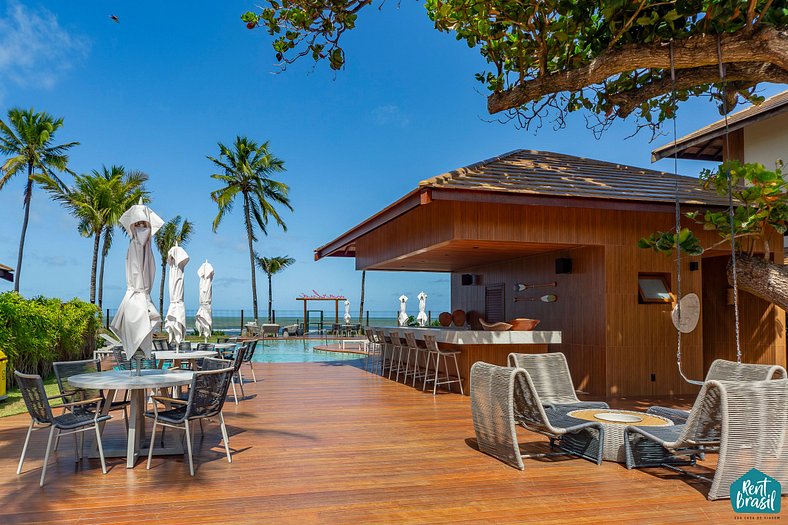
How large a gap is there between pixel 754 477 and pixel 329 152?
38.4 metres

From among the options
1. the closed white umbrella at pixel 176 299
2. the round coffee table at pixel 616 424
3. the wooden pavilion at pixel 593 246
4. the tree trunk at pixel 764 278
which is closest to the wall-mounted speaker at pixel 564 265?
the wooden pavilion at pixel 593 246

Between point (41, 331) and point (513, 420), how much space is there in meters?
9.80

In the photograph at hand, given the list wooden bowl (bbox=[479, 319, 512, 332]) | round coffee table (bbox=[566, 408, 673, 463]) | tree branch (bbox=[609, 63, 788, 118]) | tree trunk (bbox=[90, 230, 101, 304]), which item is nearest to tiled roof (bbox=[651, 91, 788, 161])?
tree branch (bbox=[609, 63, 788, 118])

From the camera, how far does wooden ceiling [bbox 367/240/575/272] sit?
31.3 feet

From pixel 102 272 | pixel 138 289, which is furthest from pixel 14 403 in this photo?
pixel 102 272

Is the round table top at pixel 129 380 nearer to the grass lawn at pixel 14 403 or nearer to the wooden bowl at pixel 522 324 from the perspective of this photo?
the grass lawn at pixel 14 403

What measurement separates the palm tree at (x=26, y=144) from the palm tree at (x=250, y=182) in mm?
7209

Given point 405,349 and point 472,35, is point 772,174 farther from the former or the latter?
point 405,349

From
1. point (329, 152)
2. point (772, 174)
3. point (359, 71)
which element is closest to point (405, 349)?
point (772, 174)

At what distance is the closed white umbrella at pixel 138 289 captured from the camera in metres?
5.43

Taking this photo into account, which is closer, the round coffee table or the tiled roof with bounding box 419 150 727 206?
the round coffee table

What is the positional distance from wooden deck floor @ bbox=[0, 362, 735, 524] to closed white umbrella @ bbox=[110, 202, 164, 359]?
1.10 m

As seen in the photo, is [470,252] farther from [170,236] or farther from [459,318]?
[170,236]

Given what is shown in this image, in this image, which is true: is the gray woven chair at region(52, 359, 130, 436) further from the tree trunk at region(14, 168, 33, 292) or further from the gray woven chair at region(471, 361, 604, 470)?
the tree trunk at region(14, 168, 33, 292)
